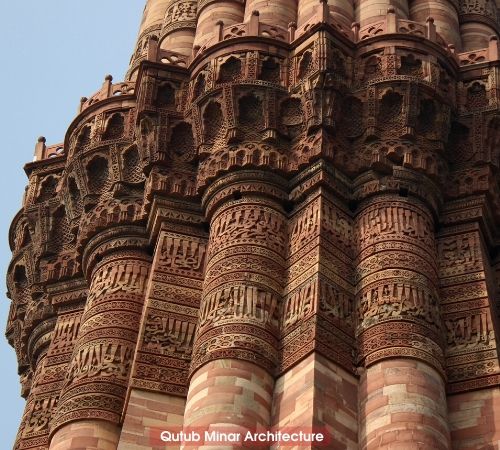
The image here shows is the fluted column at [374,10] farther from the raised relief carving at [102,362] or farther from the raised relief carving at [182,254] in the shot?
the raised relief carving at [102,362]

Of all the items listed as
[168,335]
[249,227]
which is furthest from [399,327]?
[168,335]

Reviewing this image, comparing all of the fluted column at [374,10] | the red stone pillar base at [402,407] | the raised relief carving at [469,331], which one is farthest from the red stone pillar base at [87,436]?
the fluted column at [374,10]

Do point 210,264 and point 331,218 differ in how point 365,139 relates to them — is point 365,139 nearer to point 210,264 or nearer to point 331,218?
point 331,218

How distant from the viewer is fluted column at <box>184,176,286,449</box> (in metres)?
12.3

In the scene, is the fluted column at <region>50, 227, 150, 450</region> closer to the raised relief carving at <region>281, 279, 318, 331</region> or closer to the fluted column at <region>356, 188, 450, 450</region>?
the raised relief carving at <region>281, 279, 318, 331</region>

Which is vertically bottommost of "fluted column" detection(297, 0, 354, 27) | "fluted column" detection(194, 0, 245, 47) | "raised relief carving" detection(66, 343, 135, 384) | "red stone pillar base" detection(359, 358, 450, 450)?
"red stone pillar base" detection(359, 358, 450, 450)

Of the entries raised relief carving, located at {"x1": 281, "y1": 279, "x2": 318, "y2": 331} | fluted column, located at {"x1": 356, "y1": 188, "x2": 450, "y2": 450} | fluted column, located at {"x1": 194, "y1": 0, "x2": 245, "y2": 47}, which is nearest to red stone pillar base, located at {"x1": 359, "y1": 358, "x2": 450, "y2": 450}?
fluted column, located at {"x1": 356, "y1": 188, "x2": 450, "y2": 450}

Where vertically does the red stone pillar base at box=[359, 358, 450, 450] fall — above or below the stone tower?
below

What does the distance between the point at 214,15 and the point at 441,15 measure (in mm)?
2547

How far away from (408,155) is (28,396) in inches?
176

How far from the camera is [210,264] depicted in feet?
45.1

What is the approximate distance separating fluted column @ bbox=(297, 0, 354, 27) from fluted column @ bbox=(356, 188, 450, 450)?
2.90 metres

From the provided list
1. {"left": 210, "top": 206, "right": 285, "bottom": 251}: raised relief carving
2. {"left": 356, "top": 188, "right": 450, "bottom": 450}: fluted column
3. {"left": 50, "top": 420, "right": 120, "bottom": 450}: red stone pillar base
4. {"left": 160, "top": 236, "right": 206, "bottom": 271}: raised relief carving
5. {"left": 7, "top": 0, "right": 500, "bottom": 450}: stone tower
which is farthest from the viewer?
{"left": 160, "top": 236, "right": 206, "bottom": 271}: raised relief carving

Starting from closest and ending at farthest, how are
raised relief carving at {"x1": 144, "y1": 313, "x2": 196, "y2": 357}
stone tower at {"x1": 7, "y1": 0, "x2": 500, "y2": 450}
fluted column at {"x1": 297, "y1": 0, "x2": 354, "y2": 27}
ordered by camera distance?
stone tower at {"x1": 7, "y1": 0, "x2": 500, "y2": 450}, raised relief carving at {"x1": 144, "y1": 313, "x2": 196, "y2": 357}, fluted column at {"x1": 297, "y1": 0, "x2": 354, "y2": 27}
